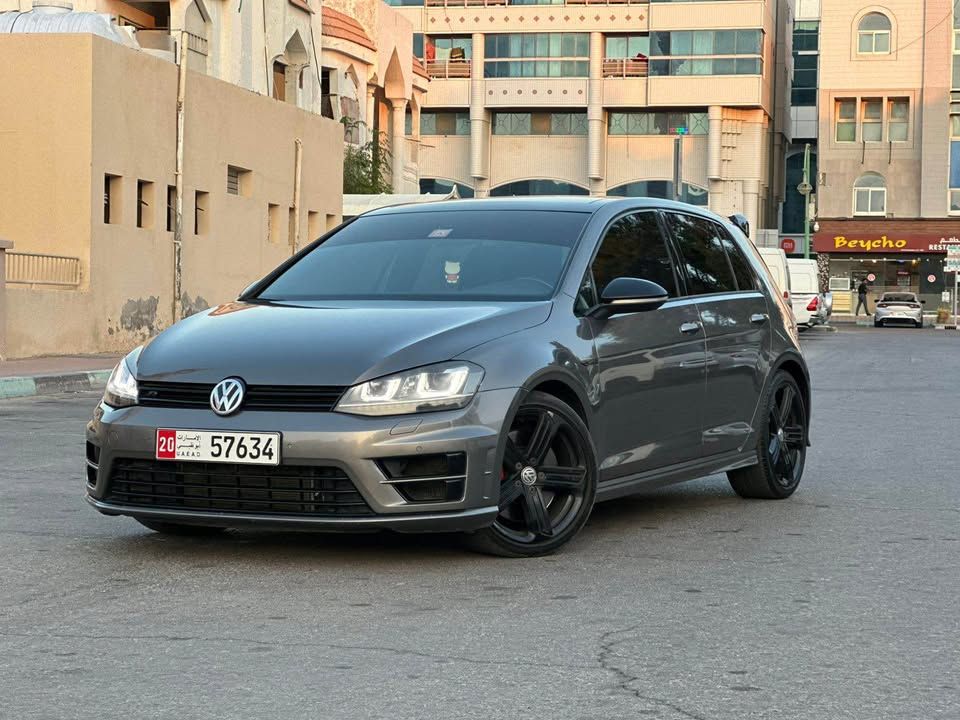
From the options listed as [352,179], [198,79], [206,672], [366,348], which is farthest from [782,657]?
[352,179]

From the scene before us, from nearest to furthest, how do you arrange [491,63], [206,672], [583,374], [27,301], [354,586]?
[206,672] → [354,586] → [583,374] → [27,301] → [491,63]

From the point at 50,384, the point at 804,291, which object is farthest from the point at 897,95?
the point at 50,384

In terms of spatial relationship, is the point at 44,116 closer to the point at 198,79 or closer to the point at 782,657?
the point at 198,79

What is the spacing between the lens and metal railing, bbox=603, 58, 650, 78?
269 ft

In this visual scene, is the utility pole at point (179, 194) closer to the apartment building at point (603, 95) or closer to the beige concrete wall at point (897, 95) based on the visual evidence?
the apartment building at point (603, 95)

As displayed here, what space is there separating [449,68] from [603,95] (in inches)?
Result: 329

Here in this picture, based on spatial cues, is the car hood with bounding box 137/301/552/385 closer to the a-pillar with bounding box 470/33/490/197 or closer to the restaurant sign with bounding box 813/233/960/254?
the restaurant sign with bounding box 813/233/960/254

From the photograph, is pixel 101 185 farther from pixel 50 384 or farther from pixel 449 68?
pixel 449 68

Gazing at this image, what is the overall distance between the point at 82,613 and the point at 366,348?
1512mm

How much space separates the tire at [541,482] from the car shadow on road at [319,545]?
16cm

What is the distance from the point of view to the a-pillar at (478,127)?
84.1 meters

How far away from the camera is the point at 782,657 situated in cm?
515

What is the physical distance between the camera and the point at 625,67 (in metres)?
82.4

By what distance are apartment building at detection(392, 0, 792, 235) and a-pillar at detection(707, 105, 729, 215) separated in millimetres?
49
